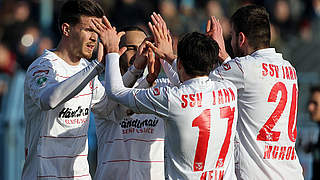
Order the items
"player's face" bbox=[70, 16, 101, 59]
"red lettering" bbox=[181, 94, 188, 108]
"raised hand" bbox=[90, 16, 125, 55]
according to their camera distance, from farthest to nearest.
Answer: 1. "player's face" bbox=[70, 16, 101, 59]
2. "raised hand" bbox=[90, 16, 125, 55]
3. "red lettering" bbox=[181, 94, 188, 108]

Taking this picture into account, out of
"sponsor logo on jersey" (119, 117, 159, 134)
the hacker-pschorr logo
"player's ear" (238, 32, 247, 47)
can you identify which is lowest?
"sponsor logo on jersey" (119, 117, 159, 134)

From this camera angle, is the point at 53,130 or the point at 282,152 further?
the point at 282,152

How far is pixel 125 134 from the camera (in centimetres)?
678

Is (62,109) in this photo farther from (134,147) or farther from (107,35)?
(134,147)

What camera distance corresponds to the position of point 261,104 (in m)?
5.98

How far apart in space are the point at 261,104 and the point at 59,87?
182cm

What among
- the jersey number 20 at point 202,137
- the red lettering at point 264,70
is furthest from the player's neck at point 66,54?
the red lettering at point 264,70

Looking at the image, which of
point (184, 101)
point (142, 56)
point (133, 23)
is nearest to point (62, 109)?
point (142, 56)

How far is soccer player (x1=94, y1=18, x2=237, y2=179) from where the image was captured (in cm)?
536

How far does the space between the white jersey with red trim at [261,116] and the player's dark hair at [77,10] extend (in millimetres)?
1248

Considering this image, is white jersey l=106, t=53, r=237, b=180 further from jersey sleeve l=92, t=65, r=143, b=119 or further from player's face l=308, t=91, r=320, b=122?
player's face l=308, t=91, r=320, b=122

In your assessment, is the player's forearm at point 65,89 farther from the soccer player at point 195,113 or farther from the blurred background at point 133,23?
the blurred background at point 133,23

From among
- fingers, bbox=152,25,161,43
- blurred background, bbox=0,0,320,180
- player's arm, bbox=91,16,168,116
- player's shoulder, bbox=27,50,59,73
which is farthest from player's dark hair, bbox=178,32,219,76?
blurred background, bbox=0,0,320,180

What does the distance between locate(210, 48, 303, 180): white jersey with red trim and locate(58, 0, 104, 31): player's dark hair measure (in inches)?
49.1
